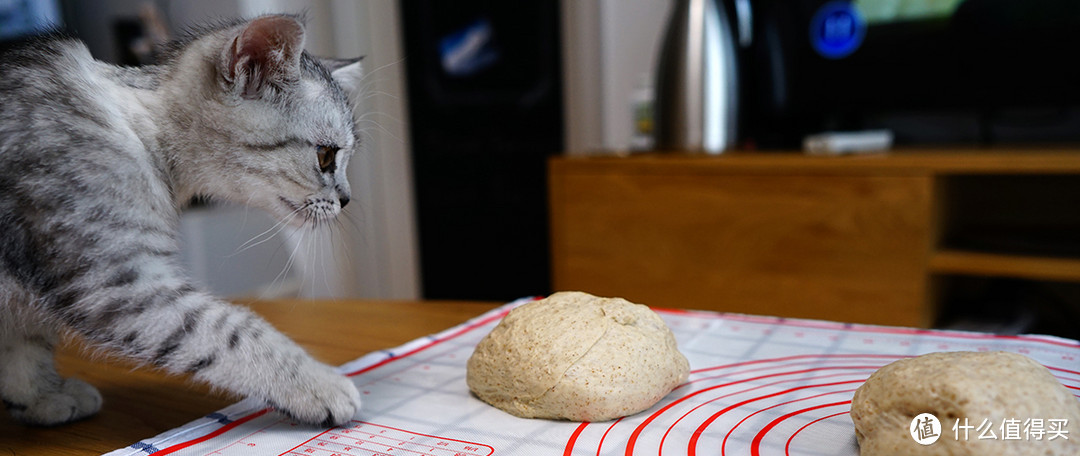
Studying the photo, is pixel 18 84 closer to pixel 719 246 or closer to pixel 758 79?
pixel 719 246

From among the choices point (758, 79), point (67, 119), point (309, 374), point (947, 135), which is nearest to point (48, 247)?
point (67, 119)

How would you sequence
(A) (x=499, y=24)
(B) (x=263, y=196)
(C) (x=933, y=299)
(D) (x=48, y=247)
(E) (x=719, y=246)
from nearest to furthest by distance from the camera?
1. (D) (x=48, y=247)
2. (B) (x=263, y=196)
3. (C) (x=933, y=299)
4. (E) (x=719, y=246)
5. (A) (x=499, y=24)

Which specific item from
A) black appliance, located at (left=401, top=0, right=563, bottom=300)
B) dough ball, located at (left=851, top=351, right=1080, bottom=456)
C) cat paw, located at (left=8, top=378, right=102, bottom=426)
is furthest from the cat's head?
black appliance, located at (left=401, top=0, right=563, bottom=300)

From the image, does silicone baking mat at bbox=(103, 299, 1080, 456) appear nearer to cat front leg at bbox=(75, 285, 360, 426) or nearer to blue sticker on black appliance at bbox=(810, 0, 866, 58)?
cat front leg at bbox=(75, 285, 360, 426)

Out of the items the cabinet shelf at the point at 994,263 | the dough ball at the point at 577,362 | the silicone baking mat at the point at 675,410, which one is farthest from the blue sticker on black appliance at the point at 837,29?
the dough ball at the point at 577,362

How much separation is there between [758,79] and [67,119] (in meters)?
1.67

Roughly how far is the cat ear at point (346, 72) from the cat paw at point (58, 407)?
0.38 metres

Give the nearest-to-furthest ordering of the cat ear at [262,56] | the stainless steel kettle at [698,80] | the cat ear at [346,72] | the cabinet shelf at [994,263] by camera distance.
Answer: the cat ear at [262,56] < the cat ear at [346,72] < the cabinet shelf at [994,263] < the stainless steel kettle at [698,80]

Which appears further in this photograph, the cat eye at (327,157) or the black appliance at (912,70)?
the black appliance at (912,70)

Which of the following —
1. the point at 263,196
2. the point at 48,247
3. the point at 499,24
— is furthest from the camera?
the point at 499,24

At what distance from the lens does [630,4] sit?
2.14 m

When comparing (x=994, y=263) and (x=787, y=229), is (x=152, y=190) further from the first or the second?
(x=994, y=263)

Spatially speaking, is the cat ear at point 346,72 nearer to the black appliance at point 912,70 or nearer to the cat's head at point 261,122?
the cat's head at point 261,122

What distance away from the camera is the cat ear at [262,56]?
2.04 feet
